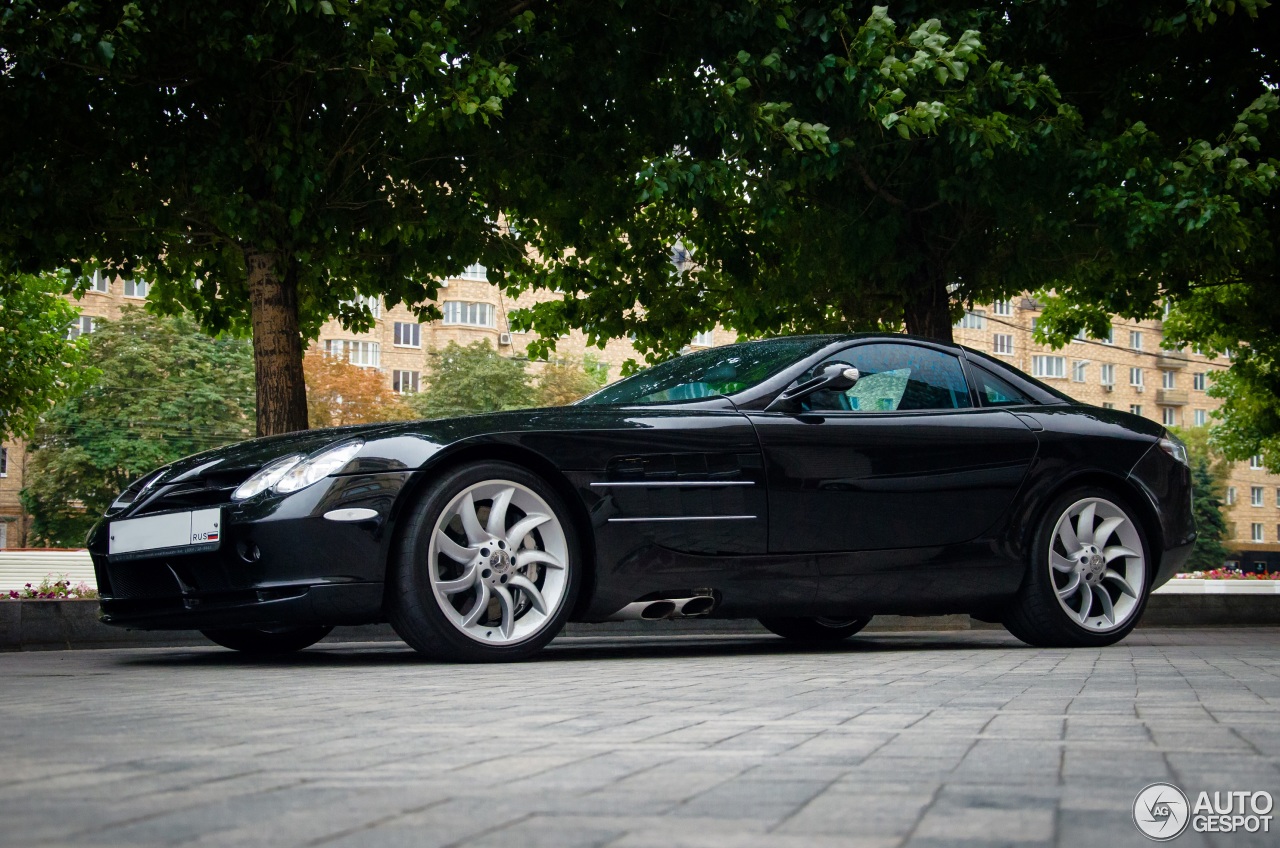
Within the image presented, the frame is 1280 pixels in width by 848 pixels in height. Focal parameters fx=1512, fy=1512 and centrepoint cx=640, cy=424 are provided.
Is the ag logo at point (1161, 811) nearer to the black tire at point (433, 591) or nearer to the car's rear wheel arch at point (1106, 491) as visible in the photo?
the black tire at point (433, 591)

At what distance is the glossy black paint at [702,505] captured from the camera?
5973mm

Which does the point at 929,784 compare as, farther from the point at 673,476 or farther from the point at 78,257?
the point at 78,257

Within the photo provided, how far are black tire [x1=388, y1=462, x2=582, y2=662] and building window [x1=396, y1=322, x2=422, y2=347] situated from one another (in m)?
75.2

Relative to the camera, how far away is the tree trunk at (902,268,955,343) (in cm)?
1598

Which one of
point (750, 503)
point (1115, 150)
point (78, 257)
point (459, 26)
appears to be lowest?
point (750, 503)

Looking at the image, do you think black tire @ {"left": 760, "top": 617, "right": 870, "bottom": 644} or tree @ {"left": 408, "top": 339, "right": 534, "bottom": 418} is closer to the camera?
black tire @ {"left": 760, "top": 617, "right": 870, "bottom": 644}

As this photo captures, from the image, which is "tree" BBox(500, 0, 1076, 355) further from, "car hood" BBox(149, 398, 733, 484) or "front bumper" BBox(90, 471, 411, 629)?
→ "front bumper" BBox(90, 471, 411, 629)

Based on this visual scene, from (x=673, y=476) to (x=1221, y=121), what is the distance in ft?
35.8

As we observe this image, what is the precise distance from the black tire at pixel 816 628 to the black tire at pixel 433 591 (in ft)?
9.37

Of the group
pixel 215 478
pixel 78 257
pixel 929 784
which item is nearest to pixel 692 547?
pixel 215 478

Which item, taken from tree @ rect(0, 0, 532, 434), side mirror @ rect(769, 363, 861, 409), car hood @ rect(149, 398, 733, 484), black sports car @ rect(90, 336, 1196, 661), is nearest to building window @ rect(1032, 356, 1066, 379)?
tree @ rect(0, 0, 532, 434)

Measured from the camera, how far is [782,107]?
1215 cm

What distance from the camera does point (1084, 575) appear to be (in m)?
7.76

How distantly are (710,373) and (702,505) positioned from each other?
105 centimetres
